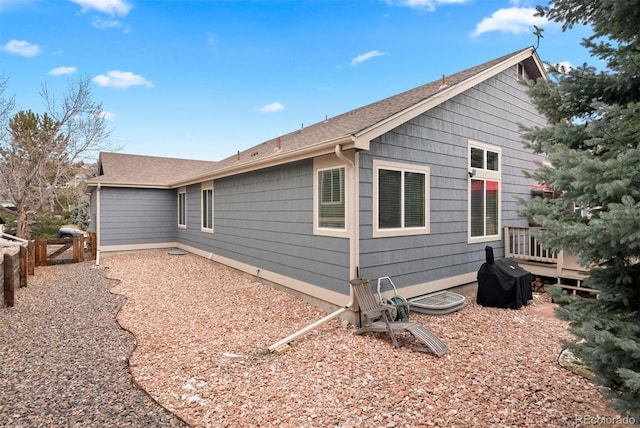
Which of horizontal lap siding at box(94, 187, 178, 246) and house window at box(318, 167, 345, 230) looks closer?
house window at box(318, 167, 345, 230)

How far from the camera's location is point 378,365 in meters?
3.79

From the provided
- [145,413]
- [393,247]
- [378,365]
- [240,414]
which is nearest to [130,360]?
[145,413]

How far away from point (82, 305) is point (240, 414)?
513cm

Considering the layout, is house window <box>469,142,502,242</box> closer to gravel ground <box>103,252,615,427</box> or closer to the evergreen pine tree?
gravel ground <box>103,252,615,427</box>

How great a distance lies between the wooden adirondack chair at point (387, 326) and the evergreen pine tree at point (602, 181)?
1.84 metres

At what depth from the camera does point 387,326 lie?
14.3 ft

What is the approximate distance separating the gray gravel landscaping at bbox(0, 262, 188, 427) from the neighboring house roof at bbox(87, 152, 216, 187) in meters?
6.57

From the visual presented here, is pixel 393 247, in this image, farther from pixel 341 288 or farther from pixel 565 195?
pixel 565 195

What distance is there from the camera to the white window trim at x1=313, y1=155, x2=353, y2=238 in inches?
203

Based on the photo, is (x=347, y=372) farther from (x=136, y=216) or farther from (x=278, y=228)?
(x=136, y=216)

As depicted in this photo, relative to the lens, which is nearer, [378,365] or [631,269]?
[631,269]

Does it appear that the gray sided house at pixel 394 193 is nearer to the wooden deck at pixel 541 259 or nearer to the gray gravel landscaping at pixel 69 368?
the wooden deck at pixel 541 259

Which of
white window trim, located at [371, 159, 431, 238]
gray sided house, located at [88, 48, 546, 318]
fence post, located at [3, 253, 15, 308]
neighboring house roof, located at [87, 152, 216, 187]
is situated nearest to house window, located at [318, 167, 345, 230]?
gray sided house, located at [88, 48, 546, 318]

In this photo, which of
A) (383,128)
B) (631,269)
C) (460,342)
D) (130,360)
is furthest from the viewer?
(383,128)
